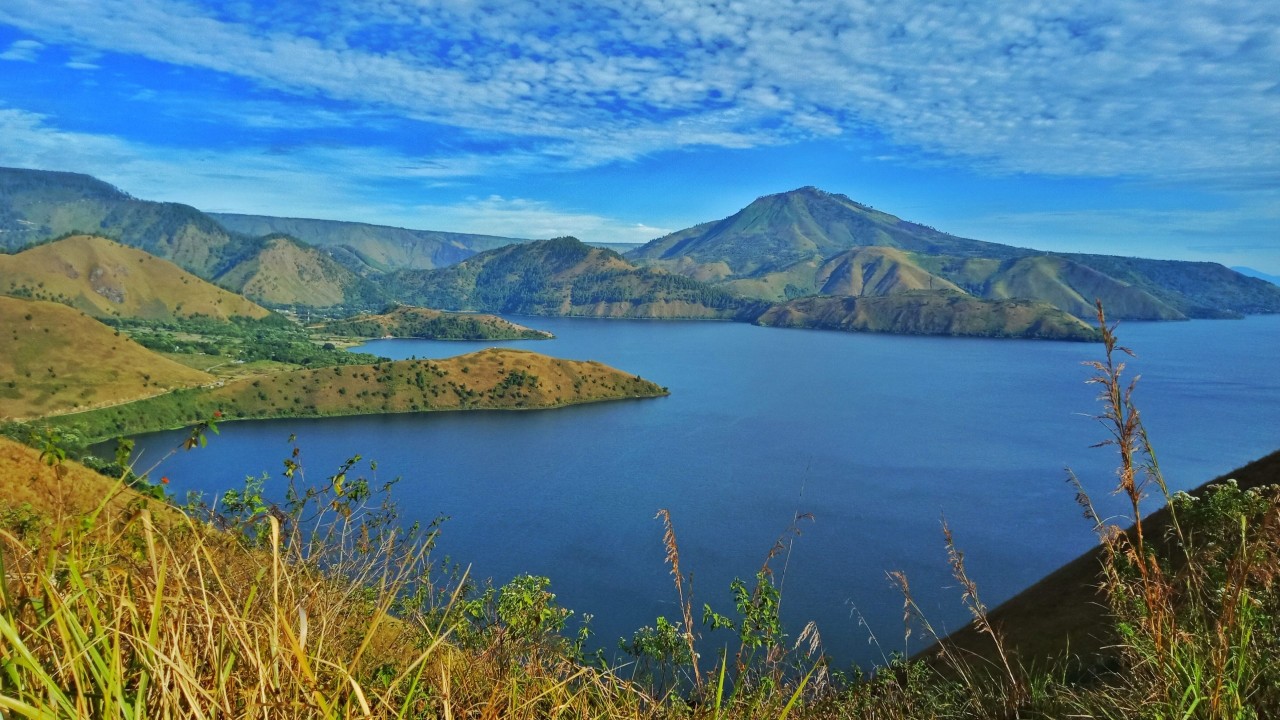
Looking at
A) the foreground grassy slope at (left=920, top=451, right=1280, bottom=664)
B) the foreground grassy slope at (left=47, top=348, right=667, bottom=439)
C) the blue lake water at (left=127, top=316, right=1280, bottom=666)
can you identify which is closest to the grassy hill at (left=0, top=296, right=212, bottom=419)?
the foreground grassy slope at (left=47, top=348, right=667, bottom=439)

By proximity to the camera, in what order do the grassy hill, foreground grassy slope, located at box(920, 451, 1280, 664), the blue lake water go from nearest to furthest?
foreground grassy slope, located at box(920, 451, 1280, 664) < the blue lake water < the grassy hill

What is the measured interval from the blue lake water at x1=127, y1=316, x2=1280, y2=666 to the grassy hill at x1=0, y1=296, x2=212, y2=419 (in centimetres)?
2229

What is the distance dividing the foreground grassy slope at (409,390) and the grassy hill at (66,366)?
8278 mm

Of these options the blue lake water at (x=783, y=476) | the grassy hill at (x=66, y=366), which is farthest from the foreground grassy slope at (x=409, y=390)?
→ the grassy hill at (x=66, y=366)

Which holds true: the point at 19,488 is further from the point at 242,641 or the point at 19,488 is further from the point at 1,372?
the point at 1,372

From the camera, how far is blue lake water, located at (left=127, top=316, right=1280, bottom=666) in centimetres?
5422

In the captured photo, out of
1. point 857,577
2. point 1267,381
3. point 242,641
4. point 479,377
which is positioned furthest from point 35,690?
point 1267,381

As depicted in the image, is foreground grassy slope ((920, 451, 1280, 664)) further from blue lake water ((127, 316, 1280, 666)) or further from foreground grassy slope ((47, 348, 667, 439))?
foreground grassy slope ((47, 348, 667, 439))

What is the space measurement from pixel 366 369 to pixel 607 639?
108605 mm

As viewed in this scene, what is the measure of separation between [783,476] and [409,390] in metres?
79.1

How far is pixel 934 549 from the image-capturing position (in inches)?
2426

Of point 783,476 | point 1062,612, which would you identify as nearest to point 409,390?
point 783,476

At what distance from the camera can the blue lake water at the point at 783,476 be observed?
54.2 meters

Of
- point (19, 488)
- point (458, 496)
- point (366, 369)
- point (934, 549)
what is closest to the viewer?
point (19, 488)
